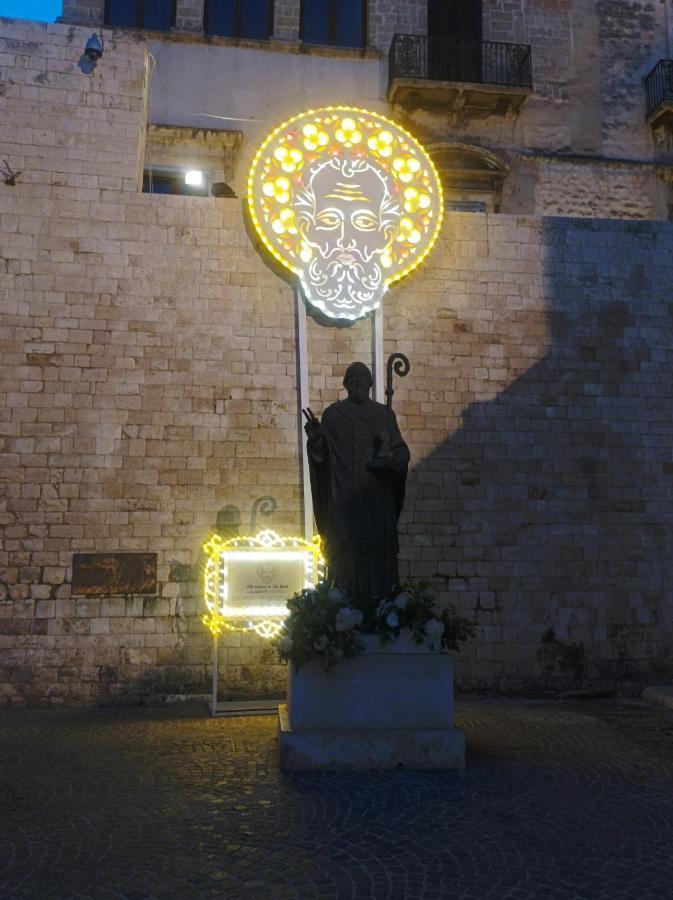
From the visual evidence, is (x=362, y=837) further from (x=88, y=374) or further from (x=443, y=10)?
(x=443, y=10)

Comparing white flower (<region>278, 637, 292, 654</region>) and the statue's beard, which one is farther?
the statue's beard

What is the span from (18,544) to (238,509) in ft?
8.10

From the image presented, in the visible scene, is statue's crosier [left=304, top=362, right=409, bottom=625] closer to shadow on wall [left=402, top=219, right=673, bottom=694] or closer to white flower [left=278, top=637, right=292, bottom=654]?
white flower [left=278, top=637, right=292, bottom=654]

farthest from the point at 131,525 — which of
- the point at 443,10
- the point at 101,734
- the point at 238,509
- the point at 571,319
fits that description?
the point at 443,10

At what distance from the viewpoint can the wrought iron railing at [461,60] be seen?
553 inches

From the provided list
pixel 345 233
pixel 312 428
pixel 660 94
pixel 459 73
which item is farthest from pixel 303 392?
pixel 660 94

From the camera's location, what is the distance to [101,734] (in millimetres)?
6395

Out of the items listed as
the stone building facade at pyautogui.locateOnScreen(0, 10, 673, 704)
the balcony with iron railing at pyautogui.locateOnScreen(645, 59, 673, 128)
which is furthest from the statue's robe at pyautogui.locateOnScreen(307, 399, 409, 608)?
the balcony with iron railing at pyautogui.locateOnScreen(645, 59, 673, 128)

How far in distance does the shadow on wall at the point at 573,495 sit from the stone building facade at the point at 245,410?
3 cm

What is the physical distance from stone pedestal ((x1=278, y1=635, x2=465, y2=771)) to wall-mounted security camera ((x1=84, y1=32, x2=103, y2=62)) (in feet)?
26.5

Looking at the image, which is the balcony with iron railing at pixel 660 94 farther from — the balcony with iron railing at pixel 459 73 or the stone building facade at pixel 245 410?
the stone building facade at pixel 245 410

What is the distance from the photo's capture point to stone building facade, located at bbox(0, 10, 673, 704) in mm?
8211

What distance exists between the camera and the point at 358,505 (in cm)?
544

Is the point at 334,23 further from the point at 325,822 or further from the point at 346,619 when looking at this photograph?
the point at 325,822
